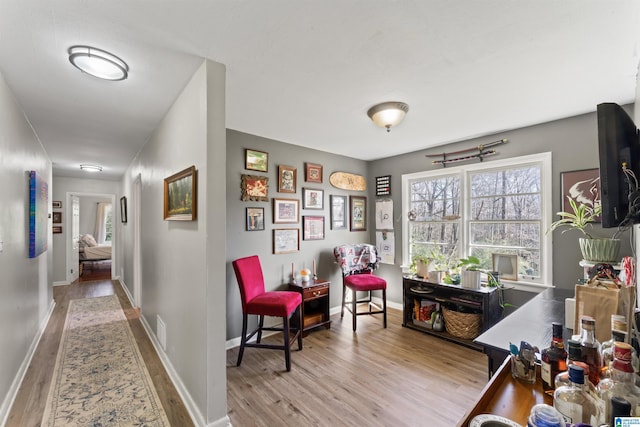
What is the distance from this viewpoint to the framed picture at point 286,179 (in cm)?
341

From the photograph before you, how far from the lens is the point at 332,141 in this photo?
345 cm

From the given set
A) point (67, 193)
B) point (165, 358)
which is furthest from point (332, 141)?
point (67, 193)

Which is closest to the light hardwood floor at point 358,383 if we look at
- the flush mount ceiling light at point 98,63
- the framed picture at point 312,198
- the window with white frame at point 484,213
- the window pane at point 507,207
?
the window with white frame at point 484,213

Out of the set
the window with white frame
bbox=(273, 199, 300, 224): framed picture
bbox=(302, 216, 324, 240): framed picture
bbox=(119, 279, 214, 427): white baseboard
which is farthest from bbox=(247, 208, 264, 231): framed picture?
the window with white frame

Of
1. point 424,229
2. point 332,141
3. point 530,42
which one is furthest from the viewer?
point 424,229

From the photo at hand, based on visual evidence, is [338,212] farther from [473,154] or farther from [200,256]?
[200,256]

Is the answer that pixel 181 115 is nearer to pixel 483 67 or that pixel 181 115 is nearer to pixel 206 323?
pixel 206 323

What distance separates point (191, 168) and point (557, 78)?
2.58 metres

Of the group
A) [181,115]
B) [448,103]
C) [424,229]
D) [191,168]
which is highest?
[448,103]

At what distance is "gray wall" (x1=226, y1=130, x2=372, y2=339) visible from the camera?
299 cm

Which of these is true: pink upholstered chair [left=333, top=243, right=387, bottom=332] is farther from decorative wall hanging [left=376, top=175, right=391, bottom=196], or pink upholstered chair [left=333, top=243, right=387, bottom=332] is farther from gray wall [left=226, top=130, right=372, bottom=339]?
decorative wall hanging [left=376, top=175, right=391, bottom=196]

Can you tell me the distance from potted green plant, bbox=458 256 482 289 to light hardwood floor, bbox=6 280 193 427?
108 inches

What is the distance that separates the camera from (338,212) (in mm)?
4117


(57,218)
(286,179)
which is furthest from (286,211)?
(57,218)
